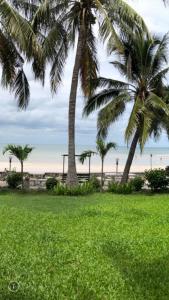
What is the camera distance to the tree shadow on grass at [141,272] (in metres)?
5.75

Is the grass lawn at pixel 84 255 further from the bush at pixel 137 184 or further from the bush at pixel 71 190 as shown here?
the bush at pixel 137 184

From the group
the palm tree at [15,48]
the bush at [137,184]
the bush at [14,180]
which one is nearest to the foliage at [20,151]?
the bush at [14,180]

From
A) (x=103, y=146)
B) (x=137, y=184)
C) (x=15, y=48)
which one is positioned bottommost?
(x=137, y=184)

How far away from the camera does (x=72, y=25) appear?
19.8 metres

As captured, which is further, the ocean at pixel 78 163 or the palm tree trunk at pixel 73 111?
the ocean at pixel 78 163

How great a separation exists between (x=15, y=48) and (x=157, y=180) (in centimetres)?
821

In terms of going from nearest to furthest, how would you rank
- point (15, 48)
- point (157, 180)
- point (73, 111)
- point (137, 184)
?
1. point (15, 48)
2. point (73, 111)
3. point (157, 180)
4. point (137, 184)

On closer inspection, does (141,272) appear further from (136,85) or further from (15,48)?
(136,85)

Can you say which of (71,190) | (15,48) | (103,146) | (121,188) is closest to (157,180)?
(121,188)

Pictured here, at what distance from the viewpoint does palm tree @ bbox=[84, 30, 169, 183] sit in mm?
21250

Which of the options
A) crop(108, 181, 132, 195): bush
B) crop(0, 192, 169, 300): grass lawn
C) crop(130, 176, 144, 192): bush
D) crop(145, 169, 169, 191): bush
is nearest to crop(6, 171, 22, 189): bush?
crop(108, 181, 132, 195): bush

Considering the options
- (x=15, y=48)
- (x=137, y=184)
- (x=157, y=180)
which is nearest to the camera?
(x=15, y=48)

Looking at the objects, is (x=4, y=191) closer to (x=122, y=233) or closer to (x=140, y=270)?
(x=122, y=233)

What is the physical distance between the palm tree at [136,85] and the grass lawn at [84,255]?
908cm
